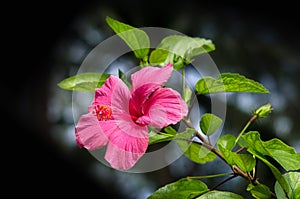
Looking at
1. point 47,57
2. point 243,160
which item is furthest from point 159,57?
point 47,57

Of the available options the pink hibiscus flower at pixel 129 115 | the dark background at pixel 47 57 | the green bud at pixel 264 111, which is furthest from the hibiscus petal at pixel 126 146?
the dark background at pixel 47 57

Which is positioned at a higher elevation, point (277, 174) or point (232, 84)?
point (232, 84)

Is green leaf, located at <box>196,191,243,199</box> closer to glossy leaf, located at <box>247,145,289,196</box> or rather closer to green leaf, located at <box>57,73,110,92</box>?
glossy leaf, located at <box>247,145,289,196</box>

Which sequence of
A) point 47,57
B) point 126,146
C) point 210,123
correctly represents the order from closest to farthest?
point 126,146 < point 210,123 < point 47,57

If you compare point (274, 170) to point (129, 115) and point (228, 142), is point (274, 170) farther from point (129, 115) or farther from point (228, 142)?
point (129, 115)

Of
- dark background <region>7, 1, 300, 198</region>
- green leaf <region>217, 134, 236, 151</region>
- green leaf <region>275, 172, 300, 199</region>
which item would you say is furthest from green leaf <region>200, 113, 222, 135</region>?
dark background <region>7, 1, 300, 198</region>

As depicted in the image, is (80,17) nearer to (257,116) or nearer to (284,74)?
(284,74)
